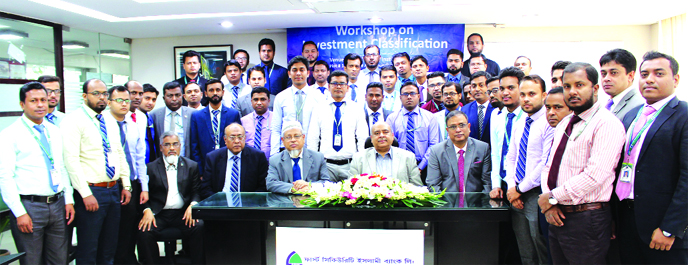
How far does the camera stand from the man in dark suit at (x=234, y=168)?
3.89m

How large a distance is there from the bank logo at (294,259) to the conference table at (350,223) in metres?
0.11

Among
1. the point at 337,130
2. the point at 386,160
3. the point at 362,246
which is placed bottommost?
the point at 362,246

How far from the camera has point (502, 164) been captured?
3262 mm

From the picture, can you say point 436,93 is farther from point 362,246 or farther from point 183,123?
point 183,123

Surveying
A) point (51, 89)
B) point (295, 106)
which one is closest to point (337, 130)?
point (295, 106)

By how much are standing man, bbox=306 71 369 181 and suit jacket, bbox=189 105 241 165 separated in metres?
0.97

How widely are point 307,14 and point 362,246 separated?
4.47 meters

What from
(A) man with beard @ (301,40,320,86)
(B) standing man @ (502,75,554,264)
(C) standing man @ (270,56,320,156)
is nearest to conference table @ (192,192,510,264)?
(B) standing man @ (502,75,554,264)

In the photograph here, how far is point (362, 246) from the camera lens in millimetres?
2613

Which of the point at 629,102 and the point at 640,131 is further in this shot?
the point at 629,102

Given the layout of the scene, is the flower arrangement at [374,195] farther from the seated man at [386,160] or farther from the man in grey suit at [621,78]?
the man in grey suit at [621,78]

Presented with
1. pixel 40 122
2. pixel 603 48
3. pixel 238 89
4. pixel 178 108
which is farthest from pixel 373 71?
pixel 603 48

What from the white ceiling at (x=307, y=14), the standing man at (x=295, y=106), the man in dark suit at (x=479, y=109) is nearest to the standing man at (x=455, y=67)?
the white ceiling at (x=307, y=14)

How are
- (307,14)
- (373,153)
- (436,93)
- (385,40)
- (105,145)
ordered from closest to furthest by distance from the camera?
(105,145)
(373,153)
(436,93)
(307,14)
(385,40)
